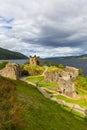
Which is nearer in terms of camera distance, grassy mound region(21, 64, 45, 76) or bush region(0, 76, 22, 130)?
bush region(0, 76, 22, 130)

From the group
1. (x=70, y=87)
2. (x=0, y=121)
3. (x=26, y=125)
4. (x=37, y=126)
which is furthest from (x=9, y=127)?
(x=70, y=87)

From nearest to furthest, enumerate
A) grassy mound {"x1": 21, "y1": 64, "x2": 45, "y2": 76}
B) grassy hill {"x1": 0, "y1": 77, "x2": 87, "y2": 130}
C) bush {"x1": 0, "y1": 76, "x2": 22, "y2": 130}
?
bush {"x1": 0, "y1": 76, "x2": 22, "y2": 130}
grassy hill {"x1": 0, "y1": 77, "x2": 87, "y2": 130}
grassy mound {"x1": 21, "y1": 64, "x2": 45, "y2": 76}

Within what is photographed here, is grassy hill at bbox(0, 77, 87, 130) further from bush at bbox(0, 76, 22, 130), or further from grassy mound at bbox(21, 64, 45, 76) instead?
grassy mound at bbox(21, 64, 45, 76)

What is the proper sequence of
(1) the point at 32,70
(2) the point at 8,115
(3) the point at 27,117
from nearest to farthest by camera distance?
1. (2) the point at 8,115
2. (3) the point at 27,117
3. (1) the point at 32,70

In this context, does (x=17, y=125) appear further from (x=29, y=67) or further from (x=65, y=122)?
(x=29, y=67)

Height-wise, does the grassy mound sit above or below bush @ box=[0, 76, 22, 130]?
below

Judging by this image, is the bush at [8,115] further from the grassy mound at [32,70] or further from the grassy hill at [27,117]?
the grassy mound at [32,70]

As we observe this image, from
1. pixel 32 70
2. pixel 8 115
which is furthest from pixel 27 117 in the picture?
pixel 32 70

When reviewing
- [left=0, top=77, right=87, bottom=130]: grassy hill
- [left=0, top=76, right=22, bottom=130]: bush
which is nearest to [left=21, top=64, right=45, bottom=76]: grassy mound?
[left=0, top=77, right=87, bottom=130]: grassy hill

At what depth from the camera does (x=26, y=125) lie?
55.9 feet

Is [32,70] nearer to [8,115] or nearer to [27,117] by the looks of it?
[27,117]

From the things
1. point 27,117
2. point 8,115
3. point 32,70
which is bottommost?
point 32,70

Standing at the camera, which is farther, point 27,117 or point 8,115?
point 27,117

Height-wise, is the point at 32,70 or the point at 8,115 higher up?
the point at 8,115
